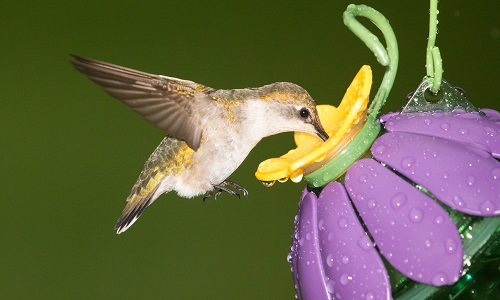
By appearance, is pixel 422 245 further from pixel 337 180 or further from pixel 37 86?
pixel 37 86

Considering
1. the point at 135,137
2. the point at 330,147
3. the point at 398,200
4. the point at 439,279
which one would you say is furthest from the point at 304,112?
the point at 135,137

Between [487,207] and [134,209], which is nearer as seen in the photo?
[487,207]

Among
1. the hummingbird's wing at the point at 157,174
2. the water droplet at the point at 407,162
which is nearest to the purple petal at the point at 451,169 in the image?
the water droplet at the point at 407,162

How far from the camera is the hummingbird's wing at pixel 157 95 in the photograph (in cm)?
113

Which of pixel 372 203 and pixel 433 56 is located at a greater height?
pixel 433 56

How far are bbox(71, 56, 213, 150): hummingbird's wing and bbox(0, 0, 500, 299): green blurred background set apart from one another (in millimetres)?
1833

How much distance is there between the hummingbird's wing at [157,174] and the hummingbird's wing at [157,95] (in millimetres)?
116

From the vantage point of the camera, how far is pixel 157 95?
4.17 ft

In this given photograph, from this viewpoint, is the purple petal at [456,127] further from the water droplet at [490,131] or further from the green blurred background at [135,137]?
the green blurred background at [135,137]

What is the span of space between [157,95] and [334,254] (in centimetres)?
49

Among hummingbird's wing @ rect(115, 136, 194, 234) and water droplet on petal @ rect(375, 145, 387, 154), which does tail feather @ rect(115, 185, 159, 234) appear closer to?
hummingbird's wing @ rect(115, 136, 194, 234)

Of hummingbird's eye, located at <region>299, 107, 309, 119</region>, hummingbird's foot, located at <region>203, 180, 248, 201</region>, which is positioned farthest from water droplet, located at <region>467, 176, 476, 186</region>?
hummingbird's foot, located at <region>203, 180, 248, 201</region>

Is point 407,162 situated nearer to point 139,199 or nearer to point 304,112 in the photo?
point 304,112

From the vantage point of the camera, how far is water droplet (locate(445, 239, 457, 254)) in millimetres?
889
